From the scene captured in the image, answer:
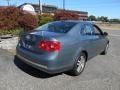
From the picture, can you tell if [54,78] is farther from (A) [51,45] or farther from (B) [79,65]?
(A) [51,45]

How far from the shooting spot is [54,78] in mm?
5727

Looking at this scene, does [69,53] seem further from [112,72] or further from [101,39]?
[101,39]

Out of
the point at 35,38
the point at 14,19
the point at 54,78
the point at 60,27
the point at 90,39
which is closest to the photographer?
the point at 35,38

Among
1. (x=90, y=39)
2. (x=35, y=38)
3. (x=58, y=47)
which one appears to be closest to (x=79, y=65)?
(x=90, y=39)

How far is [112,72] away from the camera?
6.65m

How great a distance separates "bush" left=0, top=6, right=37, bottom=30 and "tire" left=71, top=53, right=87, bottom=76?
6.49 meters

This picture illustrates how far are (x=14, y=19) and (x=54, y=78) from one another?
23.9ft

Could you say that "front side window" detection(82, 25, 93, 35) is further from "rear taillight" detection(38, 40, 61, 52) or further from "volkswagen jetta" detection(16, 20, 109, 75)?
"rear taillight" detection(38, 40, 61, 52)

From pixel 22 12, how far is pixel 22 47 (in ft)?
23.1

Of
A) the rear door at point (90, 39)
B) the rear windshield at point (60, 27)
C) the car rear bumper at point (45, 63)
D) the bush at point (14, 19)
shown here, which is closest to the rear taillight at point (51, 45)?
the car rear bumper at point (45, 63)

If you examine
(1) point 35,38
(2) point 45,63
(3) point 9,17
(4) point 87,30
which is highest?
(3) point 9,17

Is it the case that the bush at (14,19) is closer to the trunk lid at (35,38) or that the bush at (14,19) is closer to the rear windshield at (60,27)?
the rear windshield at (60,27)

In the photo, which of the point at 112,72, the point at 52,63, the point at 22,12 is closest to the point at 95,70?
the point at 112,72

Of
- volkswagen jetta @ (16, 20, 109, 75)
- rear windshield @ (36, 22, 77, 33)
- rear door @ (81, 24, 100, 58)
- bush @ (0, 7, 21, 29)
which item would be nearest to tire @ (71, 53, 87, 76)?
volkswagen jetta @ (16, 20, 109, 75)
